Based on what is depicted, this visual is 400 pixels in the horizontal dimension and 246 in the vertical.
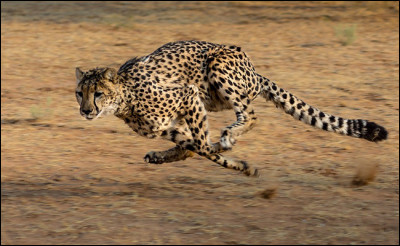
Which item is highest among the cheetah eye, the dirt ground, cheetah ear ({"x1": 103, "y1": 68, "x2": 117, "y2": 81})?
cheetah ear ({"x1": 103, "y1": 68, "x2": 117, "y2": 81})

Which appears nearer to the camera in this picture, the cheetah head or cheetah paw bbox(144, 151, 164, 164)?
the cheetah head

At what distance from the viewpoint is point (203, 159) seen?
23.2 feet

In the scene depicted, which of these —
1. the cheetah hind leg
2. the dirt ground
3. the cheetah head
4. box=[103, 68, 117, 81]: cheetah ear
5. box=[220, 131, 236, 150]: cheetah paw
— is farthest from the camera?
the cheetah hind leg

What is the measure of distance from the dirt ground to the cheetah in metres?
0.33

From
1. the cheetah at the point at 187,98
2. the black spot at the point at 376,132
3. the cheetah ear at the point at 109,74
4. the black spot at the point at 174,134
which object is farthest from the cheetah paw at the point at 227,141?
the black spot at the point at 376,132

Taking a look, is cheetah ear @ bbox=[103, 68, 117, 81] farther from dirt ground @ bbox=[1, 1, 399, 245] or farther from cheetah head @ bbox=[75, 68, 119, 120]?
dirt ground @ bbox=[1, 1, 399, 245]

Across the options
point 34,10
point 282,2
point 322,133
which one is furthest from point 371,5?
point 322,133

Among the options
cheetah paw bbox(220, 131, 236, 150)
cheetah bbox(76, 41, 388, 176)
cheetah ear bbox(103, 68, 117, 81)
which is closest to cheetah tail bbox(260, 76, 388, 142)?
cheetah bbox(76, 41, 388, 176)

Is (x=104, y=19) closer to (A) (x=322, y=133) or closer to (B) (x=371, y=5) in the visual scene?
(B) (x=371, y=5)

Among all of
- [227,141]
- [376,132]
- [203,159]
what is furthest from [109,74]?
[376,132]

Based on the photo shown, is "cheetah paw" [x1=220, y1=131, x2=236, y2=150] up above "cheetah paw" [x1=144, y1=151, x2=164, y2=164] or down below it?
above

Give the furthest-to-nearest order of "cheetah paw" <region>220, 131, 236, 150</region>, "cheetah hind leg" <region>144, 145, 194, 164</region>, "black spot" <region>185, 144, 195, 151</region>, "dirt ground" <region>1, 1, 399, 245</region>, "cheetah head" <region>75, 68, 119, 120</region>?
"cheetah hind leg" <region>144, 145, 194, 164</region> < "black spot" <region>185, 144, 195, 151</region> < "cheetah paw" <region>220, 131, 236, 150</region> < "cheetah head" <region>75, 68, 119, 120</region> < "dirt ground" <region>1, 1, 399, 245</region>

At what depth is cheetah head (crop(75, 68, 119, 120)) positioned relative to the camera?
5703 mm

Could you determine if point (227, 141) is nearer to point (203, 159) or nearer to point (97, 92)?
point (203, 159)
